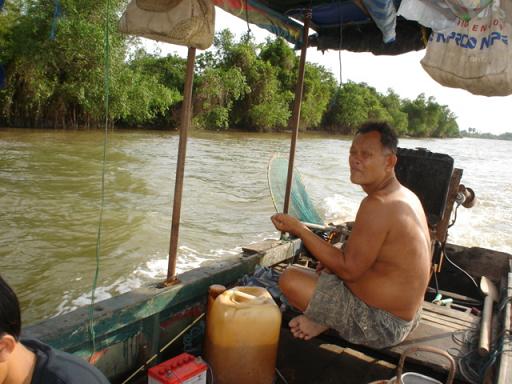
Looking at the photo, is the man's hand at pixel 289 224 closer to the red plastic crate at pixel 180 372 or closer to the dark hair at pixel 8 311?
the red plastic crate at pixel 180 372

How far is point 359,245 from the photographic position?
2.21m

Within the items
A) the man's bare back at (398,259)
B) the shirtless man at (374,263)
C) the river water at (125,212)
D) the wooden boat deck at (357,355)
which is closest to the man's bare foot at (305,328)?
the shirtless man at (374,263)

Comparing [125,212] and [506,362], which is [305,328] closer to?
[506,362]

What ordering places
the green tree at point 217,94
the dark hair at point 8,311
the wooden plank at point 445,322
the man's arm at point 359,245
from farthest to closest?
the green tree at point 217,94 < the wooden plank at point 445,322 < the man's arm at point 359,245 < the dark hair at point 8,311

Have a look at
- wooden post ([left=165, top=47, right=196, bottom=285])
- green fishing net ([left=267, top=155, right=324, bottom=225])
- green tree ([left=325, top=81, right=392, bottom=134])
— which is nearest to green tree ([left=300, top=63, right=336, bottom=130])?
green tree ([left=325, top=81, right=392, bottom=134])

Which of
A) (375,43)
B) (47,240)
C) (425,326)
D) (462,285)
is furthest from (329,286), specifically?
(47,240)

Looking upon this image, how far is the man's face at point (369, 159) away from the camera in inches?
91.5

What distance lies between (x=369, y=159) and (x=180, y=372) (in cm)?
145

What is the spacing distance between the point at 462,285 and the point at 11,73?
21.2 meters

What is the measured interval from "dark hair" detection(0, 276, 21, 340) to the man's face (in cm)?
176

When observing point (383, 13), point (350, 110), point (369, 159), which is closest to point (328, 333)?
point (369, 159)

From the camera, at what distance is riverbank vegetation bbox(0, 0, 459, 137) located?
63.9 feet

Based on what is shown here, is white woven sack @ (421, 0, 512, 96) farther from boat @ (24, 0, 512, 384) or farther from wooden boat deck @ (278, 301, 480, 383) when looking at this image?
wooden boat deck @ (278, 301, 480, 383)

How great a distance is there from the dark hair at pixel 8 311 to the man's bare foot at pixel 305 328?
1.73 meters
